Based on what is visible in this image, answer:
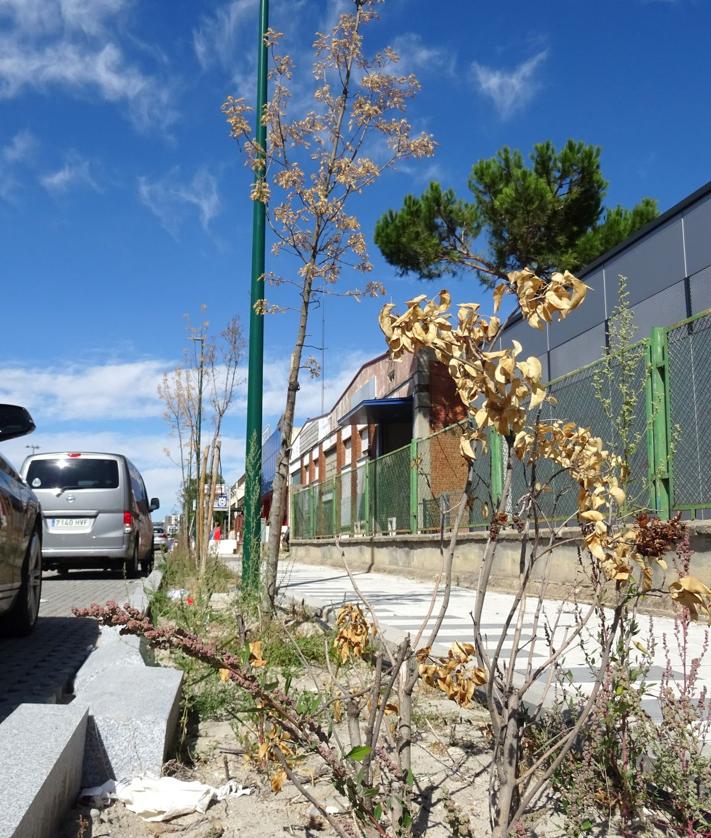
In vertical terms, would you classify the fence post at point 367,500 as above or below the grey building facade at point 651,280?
below

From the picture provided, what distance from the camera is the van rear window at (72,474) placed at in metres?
14.4

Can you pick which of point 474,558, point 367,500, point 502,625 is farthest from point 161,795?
point 367,500

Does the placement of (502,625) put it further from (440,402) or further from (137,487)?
(440,402)

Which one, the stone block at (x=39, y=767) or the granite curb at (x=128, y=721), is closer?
the stone block at (x=39, y=767)

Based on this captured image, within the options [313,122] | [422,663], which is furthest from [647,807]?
[313,122]

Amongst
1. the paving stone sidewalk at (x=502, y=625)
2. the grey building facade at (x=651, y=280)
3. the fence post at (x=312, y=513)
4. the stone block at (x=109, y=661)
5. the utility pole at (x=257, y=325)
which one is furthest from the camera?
the fence post at (x=312, y=513)

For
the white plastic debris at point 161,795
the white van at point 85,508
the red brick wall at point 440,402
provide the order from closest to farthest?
the white plastic debris at point 161,795, the white van at point 85,508, the red brick wall at point 440,402

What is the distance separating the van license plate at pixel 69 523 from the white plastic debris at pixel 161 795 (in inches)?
456

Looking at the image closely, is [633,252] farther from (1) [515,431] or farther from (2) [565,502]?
(1) [515,431]

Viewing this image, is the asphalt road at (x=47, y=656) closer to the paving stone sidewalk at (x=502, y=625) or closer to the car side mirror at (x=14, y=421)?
the car side mirror at (x=14, y=421)

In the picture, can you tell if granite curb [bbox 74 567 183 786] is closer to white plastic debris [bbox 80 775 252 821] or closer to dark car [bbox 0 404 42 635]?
white plastic debris [bbox 80 775 252 821]

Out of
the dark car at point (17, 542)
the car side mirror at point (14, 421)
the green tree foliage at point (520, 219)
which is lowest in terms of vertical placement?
the dark car at point (17, 542)

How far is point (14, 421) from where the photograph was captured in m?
5.45

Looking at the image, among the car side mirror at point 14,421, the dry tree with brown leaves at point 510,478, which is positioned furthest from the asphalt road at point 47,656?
the dry tree with brown leaves at point 510,478
